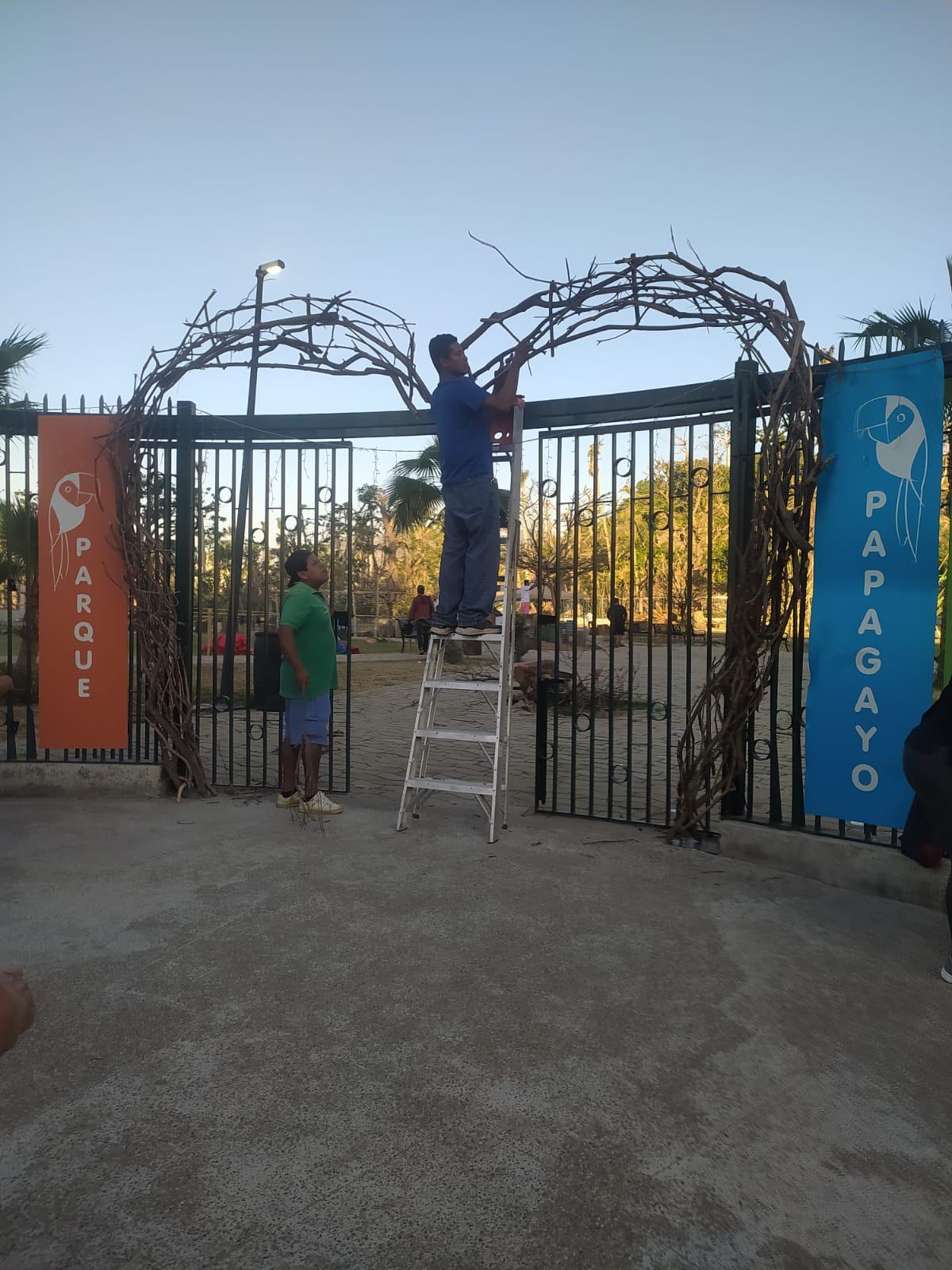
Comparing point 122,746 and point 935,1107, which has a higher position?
point 122,746

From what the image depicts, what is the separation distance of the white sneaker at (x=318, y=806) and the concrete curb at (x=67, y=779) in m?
1.32

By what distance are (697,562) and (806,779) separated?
13.7 m

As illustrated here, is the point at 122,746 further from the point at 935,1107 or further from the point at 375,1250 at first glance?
the point at 935,1107

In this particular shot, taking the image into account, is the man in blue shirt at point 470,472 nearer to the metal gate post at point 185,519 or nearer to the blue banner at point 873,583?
the blue banner at point 873,583

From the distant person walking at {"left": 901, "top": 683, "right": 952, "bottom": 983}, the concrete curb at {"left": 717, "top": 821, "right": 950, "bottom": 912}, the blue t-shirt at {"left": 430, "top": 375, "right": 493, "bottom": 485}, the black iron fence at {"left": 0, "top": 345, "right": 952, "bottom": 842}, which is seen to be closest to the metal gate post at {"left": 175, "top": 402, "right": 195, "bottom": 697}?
the black iron fence at {"left": 0, "top": 345, "right": 952, "bottom": 842}

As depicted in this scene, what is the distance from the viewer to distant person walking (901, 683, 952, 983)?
3.38 meters

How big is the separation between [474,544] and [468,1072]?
Answer: 3.37 metres

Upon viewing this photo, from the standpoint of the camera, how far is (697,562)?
17812mm

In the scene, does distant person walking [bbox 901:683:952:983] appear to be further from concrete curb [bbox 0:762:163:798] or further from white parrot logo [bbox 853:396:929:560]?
concrete curb [bbox 0:762:163:798]

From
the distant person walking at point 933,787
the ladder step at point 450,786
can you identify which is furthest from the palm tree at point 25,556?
the distant person walking at point 933,787

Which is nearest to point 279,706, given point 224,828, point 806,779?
point 224,828

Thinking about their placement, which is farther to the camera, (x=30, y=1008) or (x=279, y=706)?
(x=279, y=706)

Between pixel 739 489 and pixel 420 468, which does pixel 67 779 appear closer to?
pixel 739 489

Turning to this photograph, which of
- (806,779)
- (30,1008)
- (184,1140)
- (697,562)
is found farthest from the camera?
(697,562)
